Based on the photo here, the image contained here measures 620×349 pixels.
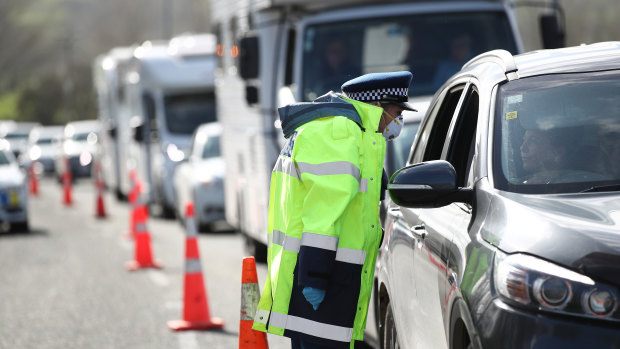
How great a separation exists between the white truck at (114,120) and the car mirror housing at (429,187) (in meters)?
23.2

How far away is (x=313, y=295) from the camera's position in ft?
14.9

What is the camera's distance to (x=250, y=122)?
→ 13414 mm

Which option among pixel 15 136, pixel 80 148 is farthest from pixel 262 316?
pixel 15 136

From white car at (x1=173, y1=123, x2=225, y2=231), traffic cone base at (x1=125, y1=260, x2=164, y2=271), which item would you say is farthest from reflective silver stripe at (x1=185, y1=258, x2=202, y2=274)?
white car at (x1=173, y1=123, x2=225, y2=231)

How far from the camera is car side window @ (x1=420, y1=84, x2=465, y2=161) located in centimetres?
550

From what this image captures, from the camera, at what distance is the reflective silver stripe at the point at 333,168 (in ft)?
14.9

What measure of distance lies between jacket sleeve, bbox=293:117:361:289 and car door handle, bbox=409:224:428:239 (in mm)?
401

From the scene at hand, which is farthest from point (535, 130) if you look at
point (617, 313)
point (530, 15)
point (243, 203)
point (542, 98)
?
point (243, 203)

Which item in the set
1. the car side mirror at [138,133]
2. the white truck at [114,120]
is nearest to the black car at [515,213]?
the car side mirror at [138,133]

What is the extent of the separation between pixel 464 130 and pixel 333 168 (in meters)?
0.78

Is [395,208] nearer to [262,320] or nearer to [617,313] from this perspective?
[262,320]

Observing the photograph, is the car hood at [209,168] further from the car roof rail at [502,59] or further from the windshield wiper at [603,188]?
the windshield wiper at [603,188]

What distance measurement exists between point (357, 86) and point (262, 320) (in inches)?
40.2

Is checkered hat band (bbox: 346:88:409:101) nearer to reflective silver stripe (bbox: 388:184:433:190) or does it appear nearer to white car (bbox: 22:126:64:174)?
reflective silver stripe (bbox: 388:184:433:190)
